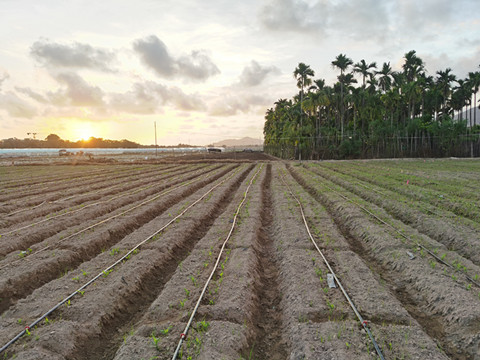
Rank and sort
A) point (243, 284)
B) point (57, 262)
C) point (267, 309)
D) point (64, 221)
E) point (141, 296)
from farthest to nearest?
1. point (64, 221)
2. point (57, 262)
3. point (141, 296)
4. point (243, 284)
5. point (267, 309)

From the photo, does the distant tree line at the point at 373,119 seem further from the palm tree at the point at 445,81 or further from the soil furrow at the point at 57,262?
the soil furrow at the point at 57,262

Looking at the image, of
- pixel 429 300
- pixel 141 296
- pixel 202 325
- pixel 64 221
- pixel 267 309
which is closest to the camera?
pixel 202 325

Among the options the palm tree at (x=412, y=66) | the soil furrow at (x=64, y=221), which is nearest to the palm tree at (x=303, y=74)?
the palm tree at (x=412, y=66)

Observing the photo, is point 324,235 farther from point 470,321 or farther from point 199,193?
point 199,193

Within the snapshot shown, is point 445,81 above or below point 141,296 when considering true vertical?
above

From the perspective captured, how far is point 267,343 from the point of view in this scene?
220 inches

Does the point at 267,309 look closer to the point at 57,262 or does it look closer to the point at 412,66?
the point at 57,262

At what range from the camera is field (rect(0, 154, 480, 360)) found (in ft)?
17.1

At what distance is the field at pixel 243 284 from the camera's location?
5.20 metres

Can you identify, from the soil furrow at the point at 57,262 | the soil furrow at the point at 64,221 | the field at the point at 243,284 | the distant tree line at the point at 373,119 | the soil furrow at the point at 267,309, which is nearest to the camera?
the field at the point at 243,284

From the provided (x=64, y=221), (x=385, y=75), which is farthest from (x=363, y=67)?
(x=64, y=221)

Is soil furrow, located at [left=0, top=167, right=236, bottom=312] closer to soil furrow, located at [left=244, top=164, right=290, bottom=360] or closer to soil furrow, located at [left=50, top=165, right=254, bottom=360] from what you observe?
soil furrow, located at [left=50, top=165, right=254, bottom=360]

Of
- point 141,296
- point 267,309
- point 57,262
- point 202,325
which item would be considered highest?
point 57,262

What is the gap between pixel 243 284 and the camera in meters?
7.22
